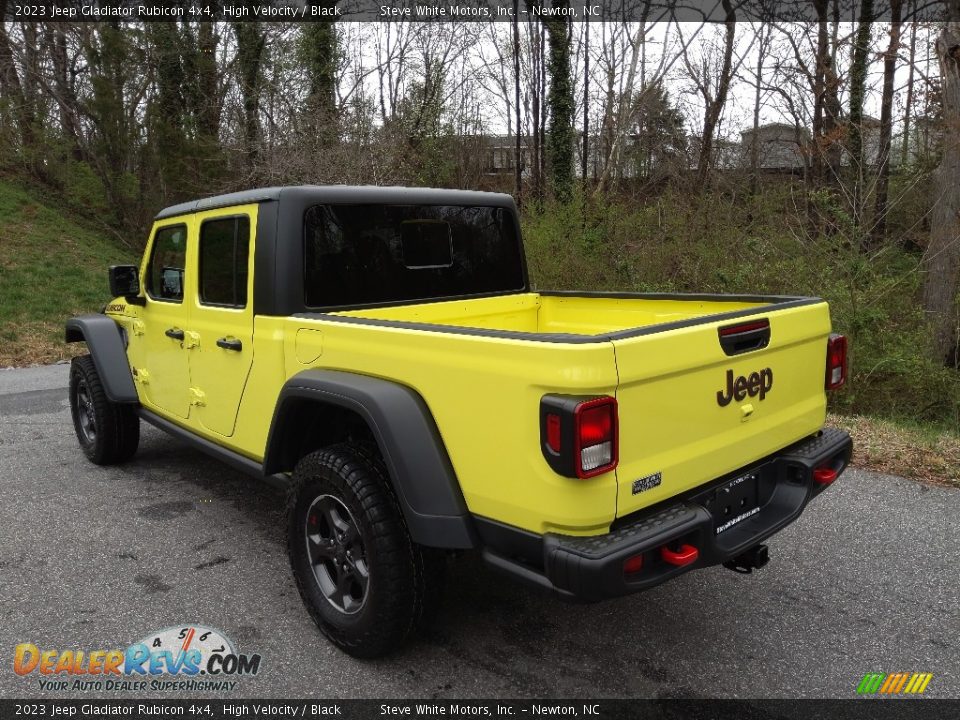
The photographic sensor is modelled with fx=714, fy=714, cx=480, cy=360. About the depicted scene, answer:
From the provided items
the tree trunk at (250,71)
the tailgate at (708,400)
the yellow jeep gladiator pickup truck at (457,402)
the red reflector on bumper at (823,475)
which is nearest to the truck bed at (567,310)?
the yellow jeep gladiator pickup truck at (457,402)

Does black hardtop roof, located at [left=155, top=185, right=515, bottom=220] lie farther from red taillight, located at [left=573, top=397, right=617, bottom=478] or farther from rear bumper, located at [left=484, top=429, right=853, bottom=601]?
rear bumper, located at [left=484, top=429, right=853, bottom=601]

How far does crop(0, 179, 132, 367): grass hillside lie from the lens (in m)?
11.5

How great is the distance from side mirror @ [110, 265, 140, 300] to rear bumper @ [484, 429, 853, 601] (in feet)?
10.9

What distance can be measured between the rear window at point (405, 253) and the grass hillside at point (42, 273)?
9.03 m

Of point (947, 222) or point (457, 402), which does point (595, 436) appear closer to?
point (457, 402)

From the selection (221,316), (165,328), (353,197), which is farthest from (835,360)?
(165,328)

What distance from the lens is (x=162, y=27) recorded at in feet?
64.3

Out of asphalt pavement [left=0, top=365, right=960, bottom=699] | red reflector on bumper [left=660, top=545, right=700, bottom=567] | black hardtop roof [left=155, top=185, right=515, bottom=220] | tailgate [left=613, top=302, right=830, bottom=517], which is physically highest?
black hardtop roof [left=155, top=185, right=515, bottom=220]

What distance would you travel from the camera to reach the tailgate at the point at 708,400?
2295mm

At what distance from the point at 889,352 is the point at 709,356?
595 centimetres

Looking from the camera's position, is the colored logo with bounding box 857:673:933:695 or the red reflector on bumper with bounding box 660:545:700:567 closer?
the red reflector on bumper with bounding box 660:545:700:567

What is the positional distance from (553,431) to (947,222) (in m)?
8.61

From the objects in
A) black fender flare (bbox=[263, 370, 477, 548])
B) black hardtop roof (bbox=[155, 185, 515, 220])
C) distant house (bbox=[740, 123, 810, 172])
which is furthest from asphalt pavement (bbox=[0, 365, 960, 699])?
distant house (bbox=[740, 123, 810, 172])

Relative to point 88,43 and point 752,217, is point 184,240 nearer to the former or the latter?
point 752,217
